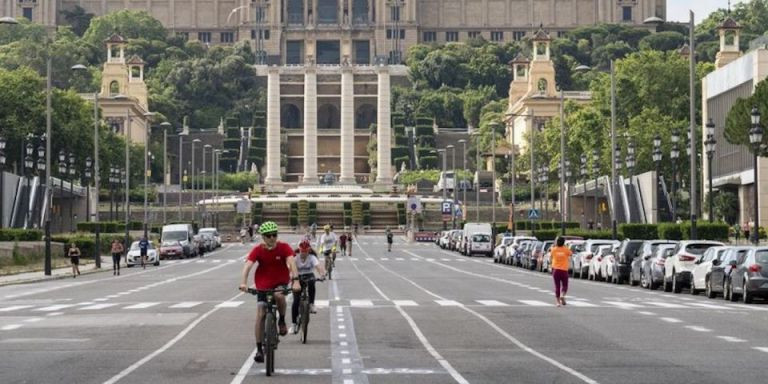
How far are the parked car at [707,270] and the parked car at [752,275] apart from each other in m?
1.96

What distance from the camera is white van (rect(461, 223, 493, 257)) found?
107250 millimetres

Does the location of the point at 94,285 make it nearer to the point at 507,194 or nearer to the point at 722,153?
the point at 722,153

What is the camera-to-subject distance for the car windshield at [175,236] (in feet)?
334

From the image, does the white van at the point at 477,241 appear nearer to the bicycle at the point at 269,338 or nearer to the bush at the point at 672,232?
the bush at the point at 672,232

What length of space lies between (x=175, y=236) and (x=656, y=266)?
51.7 meters

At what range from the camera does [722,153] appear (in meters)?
123

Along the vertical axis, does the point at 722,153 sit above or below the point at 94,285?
above

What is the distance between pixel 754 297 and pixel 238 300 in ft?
42.0

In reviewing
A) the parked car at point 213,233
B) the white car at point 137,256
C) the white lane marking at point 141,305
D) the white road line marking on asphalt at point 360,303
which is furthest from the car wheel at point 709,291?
the parked car at point 213,233

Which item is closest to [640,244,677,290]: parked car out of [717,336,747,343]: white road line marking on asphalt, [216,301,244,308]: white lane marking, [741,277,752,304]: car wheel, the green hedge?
[741,277,752,304]: car wheel

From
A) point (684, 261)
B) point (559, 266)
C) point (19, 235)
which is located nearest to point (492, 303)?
point (559, 266)

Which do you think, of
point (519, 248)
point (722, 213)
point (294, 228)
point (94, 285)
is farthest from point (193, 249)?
point (294, 228)

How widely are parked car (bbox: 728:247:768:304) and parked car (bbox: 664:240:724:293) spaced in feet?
19.4

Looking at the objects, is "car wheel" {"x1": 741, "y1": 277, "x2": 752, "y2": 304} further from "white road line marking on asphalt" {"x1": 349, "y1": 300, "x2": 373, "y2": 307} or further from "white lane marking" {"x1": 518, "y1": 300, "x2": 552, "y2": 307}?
"white road line marking on asphalt" {"x1": 349, "y1": 300, "x2": 373, "y2": 307}
